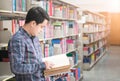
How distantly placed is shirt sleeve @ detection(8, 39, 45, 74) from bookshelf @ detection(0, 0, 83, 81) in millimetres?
371

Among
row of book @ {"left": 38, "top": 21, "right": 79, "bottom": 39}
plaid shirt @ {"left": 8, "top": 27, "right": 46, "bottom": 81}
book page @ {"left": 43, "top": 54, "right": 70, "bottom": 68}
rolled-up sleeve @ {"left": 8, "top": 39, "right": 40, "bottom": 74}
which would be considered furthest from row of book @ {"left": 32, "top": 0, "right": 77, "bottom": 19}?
rolled-up sleeve @ {"left": 8, "top": 39, "right": 40, "bottom": 74}

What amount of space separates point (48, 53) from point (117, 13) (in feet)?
41.6

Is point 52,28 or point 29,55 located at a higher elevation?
point 52,28

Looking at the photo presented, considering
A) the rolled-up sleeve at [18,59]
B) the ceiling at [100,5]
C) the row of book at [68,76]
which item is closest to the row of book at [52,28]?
the rolled-up sleeve at [18,59]

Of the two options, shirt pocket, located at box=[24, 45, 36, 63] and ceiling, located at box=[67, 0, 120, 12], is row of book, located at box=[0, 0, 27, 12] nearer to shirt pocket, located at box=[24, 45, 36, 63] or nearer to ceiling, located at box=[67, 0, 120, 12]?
shirt pocket, located at box=[24, 45, 36, 63]

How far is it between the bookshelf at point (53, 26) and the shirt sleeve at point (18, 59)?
1.22 feet

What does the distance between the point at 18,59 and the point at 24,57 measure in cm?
11

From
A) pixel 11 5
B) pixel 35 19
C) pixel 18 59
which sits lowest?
pixel 18 59

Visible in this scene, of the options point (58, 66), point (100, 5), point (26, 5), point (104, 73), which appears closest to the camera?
point (58, 66)

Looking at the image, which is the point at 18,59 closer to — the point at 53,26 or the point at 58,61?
the point at 58,61

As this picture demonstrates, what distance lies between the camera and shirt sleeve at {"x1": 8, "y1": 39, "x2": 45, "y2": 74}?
1.88 meters

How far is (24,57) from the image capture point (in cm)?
198

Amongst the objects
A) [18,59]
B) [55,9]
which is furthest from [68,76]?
[18,59]

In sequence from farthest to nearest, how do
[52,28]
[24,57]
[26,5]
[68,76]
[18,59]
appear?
1. [68,76]
2. [52,28]
3. [26,5]
4. [24,57]
5. [18,59]
